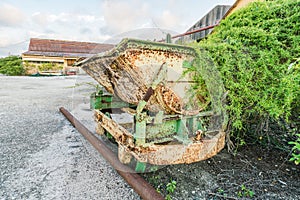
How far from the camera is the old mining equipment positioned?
155 centimetres

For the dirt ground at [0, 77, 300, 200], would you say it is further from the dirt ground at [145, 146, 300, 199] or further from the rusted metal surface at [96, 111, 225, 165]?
the rusted metal surface at [96, 111, 225, 165]

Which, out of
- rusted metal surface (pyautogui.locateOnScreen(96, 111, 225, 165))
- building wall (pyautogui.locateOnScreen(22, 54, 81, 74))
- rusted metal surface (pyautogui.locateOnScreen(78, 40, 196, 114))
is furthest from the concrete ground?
building wall (pyautogui.locateOnScreen(22, 54, 81, 74))

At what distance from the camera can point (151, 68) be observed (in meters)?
1.61

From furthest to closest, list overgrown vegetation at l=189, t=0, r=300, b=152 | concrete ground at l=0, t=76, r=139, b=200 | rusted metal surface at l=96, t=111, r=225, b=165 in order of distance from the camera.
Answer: concrete ground at l=0, t=76, r=139, b=200 < rusted metal surface at l=96, t=111, r=225, b=165 < overgrown vegetation at l=189, t=0, r=300, b=152

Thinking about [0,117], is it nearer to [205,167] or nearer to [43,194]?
[43,194]

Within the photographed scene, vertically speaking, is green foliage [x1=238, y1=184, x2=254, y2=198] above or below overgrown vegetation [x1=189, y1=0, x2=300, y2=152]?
below

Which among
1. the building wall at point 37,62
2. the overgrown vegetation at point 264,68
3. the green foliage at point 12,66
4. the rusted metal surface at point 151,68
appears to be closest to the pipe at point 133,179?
the rusted metal surface at point 151,68

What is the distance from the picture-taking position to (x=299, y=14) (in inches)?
70.3

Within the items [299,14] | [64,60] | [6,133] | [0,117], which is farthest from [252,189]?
[64,60]

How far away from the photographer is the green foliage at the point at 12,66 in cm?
1921

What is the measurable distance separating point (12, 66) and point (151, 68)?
74.9 feet

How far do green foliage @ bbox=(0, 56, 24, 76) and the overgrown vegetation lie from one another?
22364 mm

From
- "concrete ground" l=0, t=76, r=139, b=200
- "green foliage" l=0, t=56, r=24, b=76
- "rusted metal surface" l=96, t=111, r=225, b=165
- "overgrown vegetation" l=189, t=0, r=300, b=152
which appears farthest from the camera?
"green foliage" l=0, t=56, r=24, b=76

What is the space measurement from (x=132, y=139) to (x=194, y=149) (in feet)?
1.77
